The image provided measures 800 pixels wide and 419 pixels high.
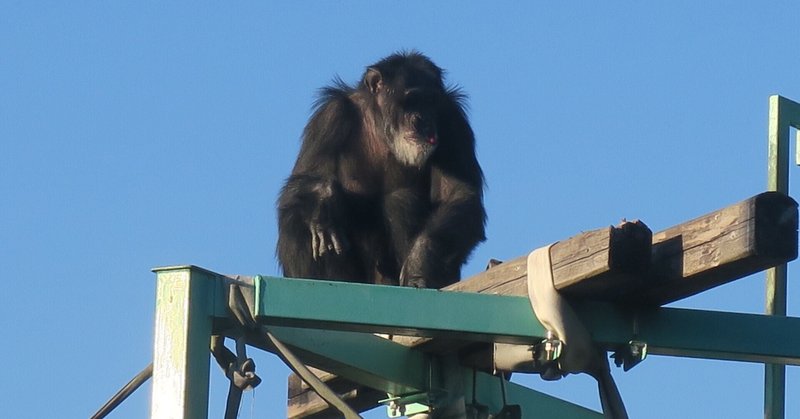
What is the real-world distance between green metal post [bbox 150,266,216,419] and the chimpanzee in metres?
3.31

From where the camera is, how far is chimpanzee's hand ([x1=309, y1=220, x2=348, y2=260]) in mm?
7512

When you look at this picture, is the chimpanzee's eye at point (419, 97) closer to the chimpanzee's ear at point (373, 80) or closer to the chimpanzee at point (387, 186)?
the chimpanzee at point (387, 186)

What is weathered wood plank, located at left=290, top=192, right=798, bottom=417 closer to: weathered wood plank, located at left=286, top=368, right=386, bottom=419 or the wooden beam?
the wooden beam

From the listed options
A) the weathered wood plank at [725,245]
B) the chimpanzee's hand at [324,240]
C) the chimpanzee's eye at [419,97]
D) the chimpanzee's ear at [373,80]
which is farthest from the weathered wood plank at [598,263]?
the chimpanzee's ear at [373,80]

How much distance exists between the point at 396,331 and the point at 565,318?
0.48 metres

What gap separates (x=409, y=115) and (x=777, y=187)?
3470 mm

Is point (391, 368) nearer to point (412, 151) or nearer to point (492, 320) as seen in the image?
point (492, 320)

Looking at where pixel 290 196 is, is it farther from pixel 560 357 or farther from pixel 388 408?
pixel 560 357

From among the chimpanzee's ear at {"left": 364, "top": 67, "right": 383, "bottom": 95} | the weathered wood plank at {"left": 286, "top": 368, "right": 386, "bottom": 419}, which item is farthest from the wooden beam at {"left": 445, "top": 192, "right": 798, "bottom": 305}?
the chimpanzee's ear at {"left": 364, "top": 67, "right": 383, "bottom": 95}

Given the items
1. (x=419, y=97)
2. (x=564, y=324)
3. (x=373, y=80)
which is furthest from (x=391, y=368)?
(x=373, y=80)

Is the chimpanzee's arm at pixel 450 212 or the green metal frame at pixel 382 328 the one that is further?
the chimpanzee's arm at pixel 450 212

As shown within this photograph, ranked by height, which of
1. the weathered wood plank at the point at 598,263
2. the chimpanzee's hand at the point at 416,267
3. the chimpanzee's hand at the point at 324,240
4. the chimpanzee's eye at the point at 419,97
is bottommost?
the weathered wood plank at the point at 598,263

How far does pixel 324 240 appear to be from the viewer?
751 cm

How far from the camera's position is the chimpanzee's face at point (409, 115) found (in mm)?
8219
